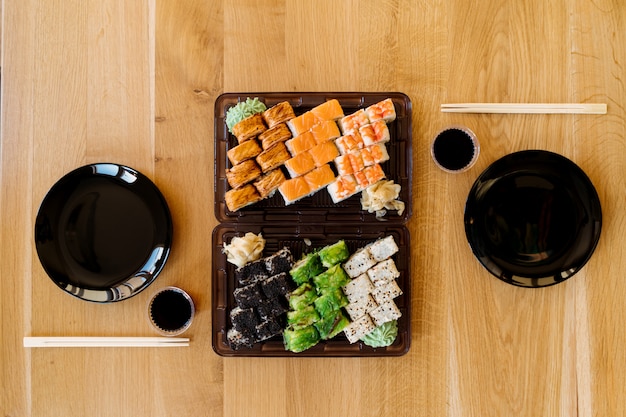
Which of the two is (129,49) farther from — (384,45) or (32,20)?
(384,45)

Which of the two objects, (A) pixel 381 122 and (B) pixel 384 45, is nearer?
(A) pixel 381 122

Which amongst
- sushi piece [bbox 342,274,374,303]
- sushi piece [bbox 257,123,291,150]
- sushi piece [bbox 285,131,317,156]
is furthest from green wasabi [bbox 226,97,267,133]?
sushi piece [bbox 342,274,374,303]

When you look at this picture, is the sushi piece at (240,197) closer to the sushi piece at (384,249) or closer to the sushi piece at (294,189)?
the sushi piece at (294,189)

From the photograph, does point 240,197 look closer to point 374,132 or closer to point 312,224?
point 312,224

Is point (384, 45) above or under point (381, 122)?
above

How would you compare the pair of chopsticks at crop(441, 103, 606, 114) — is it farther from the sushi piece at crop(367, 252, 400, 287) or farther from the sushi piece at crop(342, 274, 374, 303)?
the sushi piece at crop(342, 274, 374, 303)

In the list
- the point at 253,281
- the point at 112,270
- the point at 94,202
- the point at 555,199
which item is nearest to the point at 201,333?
the point at 253,281
